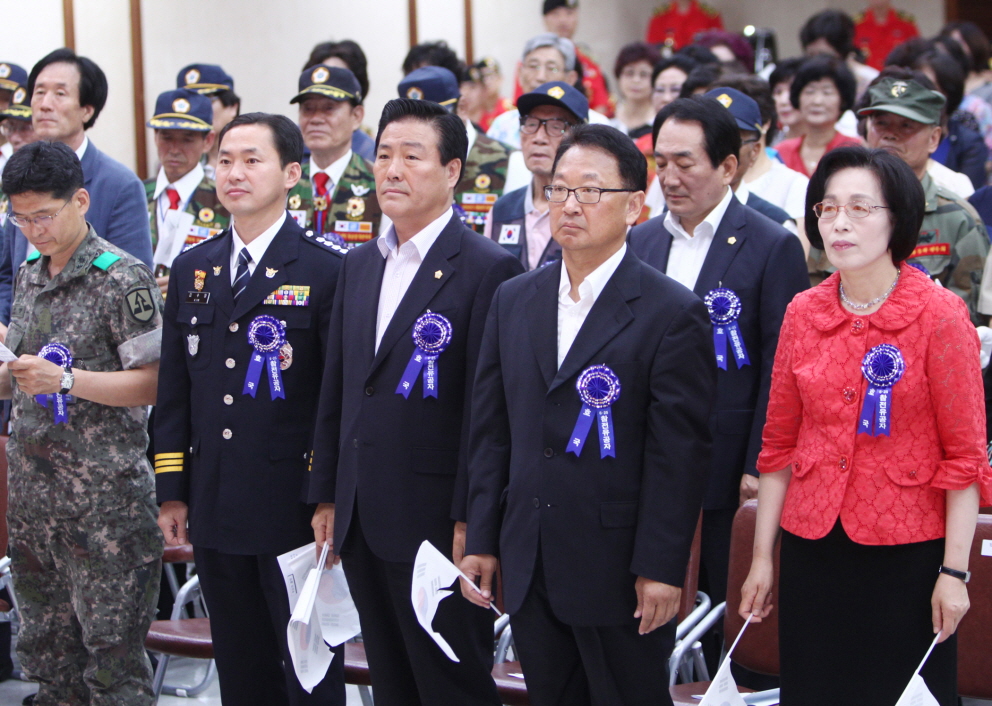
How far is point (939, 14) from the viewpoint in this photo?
984 cm

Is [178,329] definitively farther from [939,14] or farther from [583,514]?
[939,14]

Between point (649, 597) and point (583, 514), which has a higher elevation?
point (583, 514)

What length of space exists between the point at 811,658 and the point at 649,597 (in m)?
0.35

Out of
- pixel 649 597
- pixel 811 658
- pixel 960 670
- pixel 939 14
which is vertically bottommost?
pixel 960 670

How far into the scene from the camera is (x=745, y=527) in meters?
2.57

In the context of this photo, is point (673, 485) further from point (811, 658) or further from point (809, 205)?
point (809, 205)

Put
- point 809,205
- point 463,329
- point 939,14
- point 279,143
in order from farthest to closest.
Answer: point 939,14 → point 279,143 → point 463,329 → point 809,205

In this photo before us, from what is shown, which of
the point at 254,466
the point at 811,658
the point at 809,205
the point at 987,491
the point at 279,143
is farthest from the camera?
the point at 279,143

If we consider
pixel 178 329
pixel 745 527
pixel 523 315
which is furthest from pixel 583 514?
pixel 178 329

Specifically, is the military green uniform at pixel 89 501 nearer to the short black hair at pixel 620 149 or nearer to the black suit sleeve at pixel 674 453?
the short black hair at pixel 620 149

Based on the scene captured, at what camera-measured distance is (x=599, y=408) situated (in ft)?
6.82

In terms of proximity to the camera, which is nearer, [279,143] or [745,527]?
[745,527]

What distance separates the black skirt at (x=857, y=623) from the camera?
6.56 feet

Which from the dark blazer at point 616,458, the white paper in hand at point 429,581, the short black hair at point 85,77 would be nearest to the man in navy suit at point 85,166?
the short black hair at point 85,77
